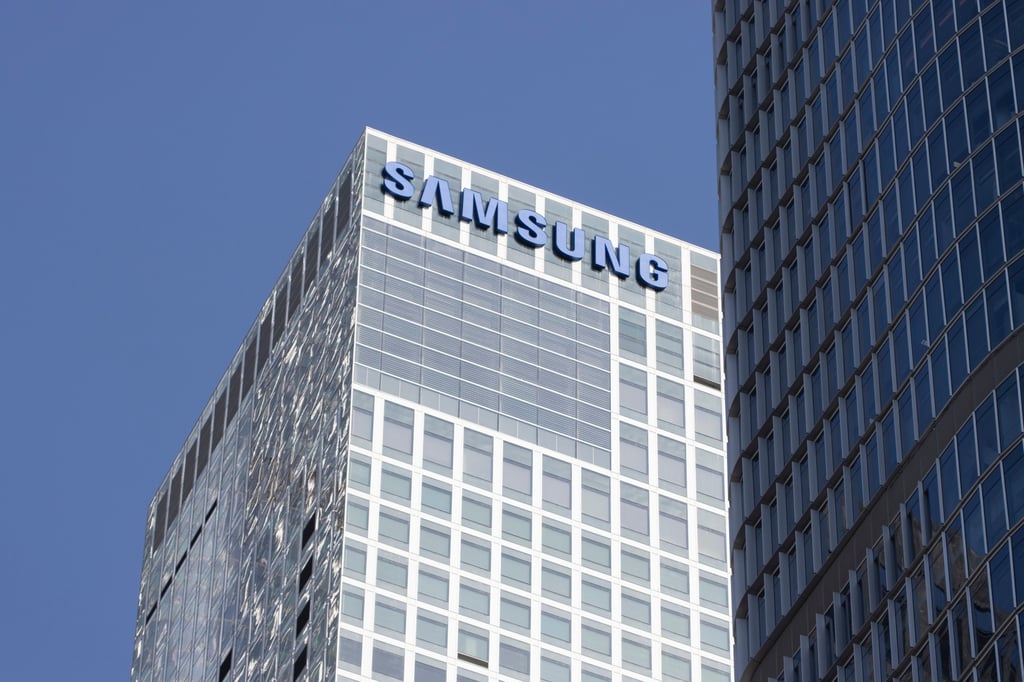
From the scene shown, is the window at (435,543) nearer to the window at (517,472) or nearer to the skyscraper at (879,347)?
the window at (517,472)

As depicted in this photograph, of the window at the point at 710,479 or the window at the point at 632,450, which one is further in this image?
the window at the point at 710,479

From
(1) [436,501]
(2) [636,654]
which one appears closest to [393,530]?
(1) [436,501]

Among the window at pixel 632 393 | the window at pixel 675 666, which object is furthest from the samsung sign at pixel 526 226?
the window at pixel 675 666

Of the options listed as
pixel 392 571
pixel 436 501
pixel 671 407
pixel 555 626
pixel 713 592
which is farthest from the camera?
pixel 671 407

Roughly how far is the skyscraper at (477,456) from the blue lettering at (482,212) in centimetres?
15

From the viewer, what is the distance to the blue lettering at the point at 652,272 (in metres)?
198

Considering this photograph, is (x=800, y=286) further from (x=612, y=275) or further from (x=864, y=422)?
(x=612, y=275)

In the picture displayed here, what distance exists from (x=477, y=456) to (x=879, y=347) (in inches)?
3011

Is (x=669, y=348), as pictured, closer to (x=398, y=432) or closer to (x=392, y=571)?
(x=398, y=432)

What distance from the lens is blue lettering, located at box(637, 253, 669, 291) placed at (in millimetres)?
197875

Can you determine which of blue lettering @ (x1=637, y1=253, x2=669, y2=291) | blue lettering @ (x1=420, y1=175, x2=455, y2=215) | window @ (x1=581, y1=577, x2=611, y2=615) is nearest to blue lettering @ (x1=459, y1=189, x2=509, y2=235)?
blue lettering @ (x1=420, y1=175, x2=455, y2=215)

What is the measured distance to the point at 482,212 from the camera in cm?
19175

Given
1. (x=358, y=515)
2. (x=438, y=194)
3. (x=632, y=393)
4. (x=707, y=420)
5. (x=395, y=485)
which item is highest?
(x=438, y=194)

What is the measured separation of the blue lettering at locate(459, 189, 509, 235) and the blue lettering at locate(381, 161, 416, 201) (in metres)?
3.65
